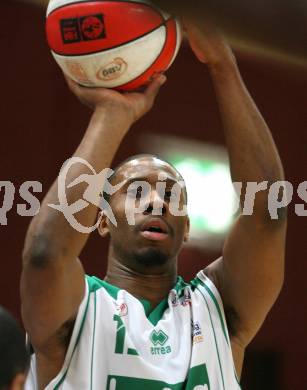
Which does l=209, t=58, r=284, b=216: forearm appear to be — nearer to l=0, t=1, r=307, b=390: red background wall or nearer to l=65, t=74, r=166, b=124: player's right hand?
l=65, t=74, r=166, b=124: player's right hand

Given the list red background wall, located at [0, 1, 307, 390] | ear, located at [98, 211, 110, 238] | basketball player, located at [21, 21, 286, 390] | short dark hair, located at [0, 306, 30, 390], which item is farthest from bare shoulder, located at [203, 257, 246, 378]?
red background wall, located at [0, 1, 307, 390]

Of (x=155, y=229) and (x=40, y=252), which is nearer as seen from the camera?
(x=40, y=252)

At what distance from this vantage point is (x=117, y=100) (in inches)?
95.7

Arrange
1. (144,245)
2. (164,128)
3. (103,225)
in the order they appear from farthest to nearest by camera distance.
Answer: (164,128)
(103,225)
(144,245)

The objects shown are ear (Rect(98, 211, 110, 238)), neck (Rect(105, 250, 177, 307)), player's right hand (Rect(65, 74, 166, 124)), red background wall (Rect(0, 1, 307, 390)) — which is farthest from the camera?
red background wall (Rect(0, 1, 307, 390))

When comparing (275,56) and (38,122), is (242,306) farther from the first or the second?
(275,56)

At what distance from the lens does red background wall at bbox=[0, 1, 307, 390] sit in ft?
16.6

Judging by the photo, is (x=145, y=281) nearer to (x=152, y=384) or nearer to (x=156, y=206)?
(x=156, y=206)

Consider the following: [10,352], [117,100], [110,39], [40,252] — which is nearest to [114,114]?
[117,100]

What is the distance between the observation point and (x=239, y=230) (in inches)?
105

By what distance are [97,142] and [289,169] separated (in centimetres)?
349

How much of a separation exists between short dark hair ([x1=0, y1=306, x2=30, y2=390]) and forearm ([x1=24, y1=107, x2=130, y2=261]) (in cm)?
51

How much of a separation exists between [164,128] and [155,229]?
288 centimetres

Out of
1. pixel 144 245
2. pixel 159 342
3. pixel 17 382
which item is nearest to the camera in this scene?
pixel 17 382
